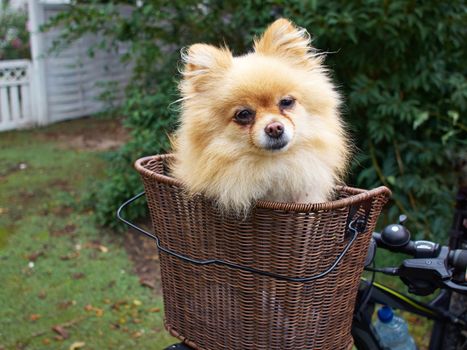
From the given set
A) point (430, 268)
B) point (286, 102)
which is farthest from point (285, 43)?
point (430, 268)

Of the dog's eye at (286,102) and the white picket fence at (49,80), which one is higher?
the dog's eye at (286,102)

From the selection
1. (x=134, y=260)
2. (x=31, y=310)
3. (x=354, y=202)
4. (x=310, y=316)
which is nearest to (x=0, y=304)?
(x=31, y=310)

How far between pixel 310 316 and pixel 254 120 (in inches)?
24.3

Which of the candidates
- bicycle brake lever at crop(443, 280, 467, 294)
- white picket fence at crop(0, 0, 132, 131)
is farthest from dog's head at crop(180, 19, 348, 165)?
white picket fence at crop(0, 0, 132, 131)

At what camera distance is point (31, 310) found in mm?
3674

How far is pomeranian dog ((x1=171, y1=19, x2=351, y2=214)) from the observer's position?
1.59 m

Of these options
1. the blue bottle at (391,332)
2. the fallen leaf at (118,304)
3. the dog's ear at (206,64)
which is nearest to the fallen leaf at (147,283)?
the fallen leaf at (118,304)

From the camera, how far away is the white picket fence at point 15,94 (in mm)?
8242

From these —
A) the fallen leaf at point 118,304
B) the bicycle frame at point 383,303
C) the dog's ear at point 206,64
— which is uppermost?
the dog's ear at point 206,64

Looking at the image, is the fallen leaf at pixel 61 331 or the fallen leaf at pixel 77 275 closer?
the fallen leaf at pixel 61 331

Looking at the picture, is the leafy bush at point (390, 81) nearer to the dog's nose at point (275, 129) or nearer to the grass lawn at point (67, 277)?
the grass lawn at point (67, 277)

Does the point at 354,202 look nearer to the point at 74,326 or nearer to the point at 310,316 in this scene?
the point at 310,316

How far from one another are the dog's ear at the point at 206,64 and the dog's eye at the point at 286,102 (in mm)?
220

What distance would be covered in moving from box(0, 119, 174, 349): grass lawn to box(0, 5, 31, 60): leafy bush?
3.56 m
